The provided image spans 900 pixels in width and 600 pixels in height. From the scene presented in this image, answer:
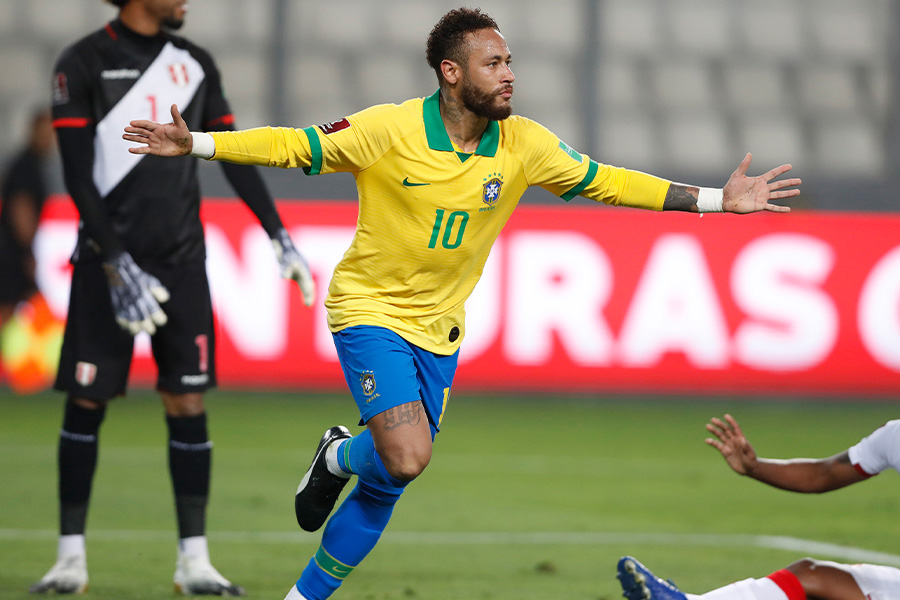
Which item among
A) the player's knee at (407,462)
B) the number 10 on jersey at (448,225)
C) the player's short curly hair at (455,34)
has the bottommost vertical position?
the player's knee at (407,462)

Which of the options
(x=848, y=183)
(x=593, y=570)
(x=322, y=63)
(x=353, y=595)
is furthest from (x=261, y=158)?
(x=848, y=183)

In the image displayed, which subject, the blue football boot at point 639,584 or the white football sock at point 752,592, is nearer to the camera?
the blue football boot at point 639,584

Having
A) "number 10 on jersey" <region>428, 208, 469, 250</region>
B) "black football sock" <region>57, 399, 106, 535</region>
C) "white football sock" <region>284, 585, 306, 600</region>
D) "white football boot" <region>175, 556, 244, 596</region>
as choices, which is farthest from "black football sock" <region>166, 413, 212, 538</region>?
"number 10 on jersey" <region>428, 208, 469, 250</region>

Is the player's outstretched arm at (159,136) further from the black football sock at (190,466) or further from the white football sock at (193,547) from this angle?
the white football sock at (193,547)

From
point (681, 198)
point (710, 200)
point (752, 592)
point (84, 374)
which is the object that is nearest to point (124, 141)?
point (84, 374)

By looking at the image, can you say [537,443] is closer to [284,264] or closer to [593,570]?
[593,570]

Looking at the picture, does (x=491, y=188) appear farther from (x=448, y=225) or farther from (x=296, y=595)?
(x=296, y=595)

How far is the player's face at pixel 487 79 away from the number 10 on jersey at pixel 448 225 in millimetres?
350

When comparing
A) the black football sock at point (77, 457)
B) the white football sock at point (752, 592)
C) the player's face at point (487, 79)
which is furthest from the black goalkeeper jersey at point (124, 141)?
the white football sock at point (752, 592)

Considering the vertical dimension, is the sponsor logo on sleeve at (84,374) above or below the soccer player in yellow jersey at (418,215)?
below

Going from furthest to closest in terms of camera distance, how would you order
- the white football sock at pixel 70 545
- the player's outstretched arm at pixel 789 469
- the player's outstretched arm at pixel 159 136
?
the white football sock at pixel 70 545, the player's outstretched arm at pixel 159 136, the player's outstretched arm at pixel 789 469

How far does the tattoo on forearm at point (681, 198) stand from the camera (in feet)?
15.4

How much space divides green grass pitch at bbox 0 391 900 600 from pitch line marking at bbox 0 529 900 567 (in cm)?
1

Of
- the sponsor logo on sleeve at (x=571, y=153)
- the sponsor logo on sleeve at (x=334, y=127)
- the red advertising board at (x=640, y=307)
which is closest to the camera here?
the sponsor logo on sleeve at (x=334, y=127)
